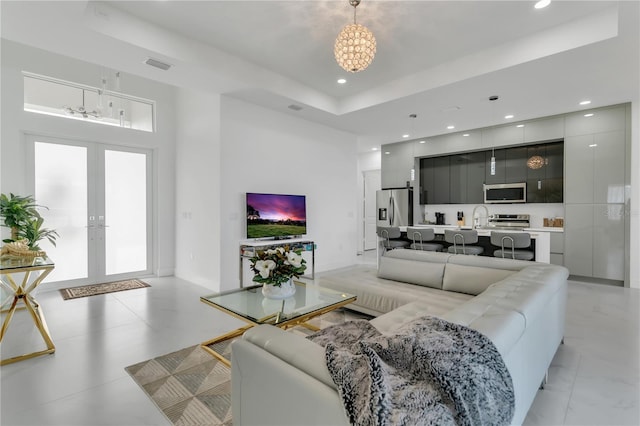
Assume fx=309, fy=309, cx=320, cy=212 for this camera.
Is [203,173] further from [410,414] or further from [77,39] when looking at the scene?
[410,414]

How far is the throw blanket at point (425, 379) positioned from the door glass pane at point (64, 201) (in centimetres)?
535

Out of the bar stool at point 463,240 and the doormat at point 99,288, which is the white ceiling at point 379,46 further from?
the doormat at point 99,288

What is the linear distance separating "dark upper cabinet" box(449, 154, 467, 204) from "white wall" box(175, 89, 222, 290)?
5.13 m

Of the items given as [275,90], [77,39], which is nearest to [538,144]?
[275,90]

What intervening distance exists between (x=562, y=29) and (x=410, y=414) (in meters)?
4.04

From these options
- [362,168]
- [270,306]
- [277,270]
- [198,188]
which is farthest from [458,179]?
[270,306]

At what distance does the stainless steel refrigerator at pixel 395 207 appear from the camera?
7.27 m

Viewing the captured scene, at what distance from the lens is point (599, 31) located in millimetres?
2988

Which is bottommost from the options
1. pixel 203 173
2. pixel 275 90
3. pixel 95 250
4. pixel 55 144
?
pixel 95 250

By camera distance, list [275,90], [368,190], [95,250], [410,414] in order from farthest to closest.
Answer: [368,190]
[95,250]
[275,90]
[410,414]

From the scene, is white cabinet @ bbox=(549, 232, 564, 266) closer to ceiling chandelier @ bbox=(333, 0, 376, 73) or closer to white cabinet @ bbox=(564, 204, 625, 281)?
white cabinet @ bbox=(564, 204, 625, 281)

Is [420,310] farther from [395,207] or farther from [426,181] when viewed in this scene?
[426,181]

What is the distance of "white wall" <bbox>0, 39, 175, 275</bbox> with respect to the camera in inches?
167

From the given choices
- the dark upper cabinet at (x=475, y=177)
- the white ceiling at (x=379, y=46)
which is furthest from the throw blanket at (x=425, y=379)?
the dark upper cabinet at (x=475, y=177)
